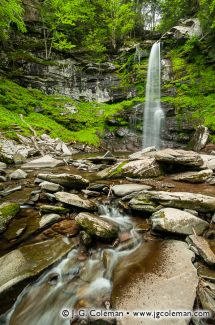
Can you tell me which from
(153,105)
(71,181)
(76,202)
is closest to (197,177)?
(71,181)

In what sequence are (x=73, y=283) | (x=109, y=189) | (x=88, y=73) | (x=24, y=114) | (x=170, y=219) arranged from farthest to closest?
(x=88, y=73), (x=24, y=114), (x=109, y=189), (x=170, y=219), (x=73, y=283)

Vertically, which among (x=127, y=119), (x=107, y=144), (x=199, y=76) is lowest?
(x=107, y=144)

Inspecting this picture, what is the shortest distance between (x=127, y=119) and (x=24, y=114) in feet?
27.7

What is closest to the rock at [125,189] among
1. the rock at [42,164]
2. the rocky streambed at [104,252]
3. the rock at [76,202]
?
the rocky streambed at [104,252]

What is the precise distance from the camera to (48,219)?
163 inches

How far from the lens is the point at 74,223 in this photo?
411cm

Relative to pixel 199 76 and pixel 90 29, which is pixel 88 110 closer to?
pixel 199 76

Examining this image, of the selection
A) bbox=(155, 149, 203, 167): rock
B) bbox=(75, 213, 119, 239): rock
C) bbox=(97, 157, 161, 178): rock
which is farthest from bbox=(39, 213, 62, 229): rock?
bbox=(155, 149, 203, 167): rock

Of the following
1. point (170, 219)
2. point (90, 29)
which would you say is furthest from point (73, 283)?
point (90, 29)

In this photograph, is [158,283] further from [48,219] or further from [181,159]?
[181,159]

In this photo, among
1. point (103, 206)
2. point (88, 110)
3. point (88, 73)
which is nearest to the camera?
point (103, 206)

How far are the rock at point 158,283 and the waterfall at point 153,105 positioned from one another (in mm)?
13951

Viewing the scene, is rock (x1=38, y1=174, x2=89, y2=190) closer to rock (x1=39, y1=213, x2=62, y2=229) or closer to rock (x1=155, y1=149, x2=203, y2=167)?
rock (x1=39, y1=213, x2=62, y2=229)

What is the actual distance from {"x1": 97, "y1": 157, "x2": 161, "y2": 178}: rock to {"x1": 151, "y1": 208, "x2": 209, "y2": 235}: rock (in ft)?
10.1
